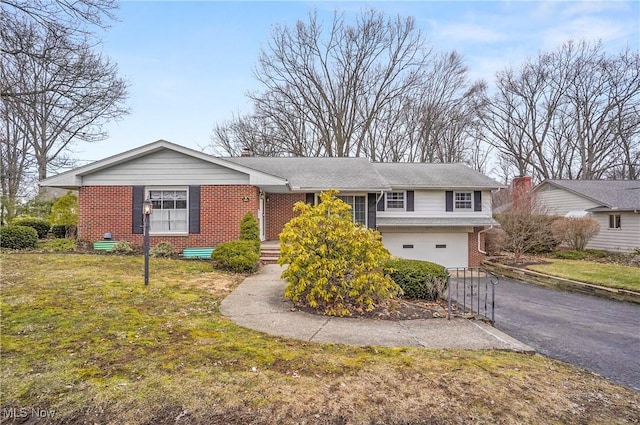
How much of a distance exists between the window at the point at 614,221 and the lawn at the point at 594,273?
Answer: 457 centimetres

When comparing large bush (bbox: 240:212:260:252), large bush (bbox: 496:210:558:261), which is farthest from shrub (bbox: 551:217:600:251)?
large bush (bbox: 240:212:260:252)

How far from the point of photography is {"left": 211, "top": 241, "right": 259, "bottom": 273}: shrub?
30.6 ft

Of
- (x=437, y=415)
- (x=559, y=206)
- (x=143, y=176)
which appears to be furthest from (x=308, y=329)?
(x=559, y=206)

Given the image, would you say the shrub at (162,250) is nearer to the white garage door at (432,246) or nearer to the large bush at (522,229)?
the white garage door at (432,246)

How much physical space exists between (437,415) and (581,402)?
4.83ft

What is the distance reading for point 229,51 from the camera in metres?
12.5

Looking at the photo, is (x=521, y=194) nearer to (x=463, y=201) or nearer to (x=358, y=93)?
(x=463, y=201)

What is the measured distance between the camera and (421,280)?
7.34 metres

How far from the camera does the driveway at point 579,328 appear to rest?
4.82 metres

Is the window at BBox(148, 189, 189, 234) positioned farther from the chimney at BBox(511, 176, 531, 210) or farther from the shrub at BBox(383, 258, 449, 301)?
the chimney at BBox(511, 176, 531, 210)

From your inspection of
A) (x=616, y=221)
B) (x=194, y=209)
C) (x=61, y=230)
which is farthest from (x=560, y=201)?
(x=61, y=230)

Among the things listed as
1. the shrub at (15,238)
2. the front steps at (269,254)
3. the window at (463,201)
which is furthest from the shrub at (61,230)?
the window at (463,201)

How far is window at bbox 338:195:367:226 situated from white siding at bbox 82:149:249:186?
4.46 metres

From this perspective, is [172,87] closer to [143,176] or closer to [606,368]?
[143,176]
